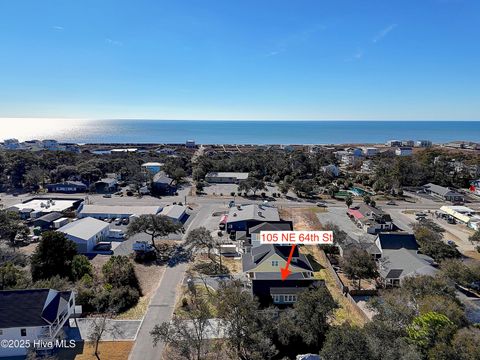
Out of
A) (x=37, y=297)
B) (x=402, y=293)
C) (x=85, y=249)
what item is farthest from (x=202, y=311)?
(x=85, y=249)

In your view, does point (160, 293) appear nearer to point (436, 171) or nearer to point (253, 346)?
point (253, 346)

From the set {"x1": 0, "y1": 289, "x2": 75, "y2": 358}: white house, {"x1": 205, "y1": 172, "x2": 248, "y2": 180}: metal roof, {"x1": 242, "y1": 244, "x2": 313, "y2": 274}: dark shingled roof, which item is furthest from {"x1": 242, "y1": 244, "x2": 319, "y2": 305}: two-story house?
{"x1": 205, "y1": 172, "x2": 248, "y2": 180}: metal roof

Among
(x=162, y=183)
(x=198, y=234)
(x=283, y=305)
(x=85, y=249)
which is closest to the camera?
(x=283, y=305)

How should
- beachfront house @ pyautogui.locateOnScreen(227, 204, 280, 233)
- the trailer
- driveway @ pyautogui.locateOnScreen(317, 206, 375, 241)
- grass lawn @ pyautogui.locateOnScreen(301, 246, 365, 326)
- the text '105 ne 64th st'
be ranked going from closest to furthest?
grass lawn @ pyautogui.locateOnScreen(301, 246, 365, 326)
the text '105 ne 64th st'
beachfront house @ pyautogui.locateOnScreen(227, 204, 280, 233)
driveway @ pyautogui.locateOnScreen(317, 206, 375, 241)
the trailer

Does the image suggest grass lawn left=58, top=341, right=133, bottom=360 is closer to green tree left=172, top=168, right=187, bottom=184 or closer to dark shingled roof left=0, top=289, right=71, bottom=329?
dark shingled roof left=0, top=289, right=71, bottom=329

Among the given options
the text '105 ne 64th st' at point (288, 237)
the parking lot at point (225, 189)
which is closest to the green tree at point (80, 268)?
the text '105 ne 64th st' at point (288, 237)
